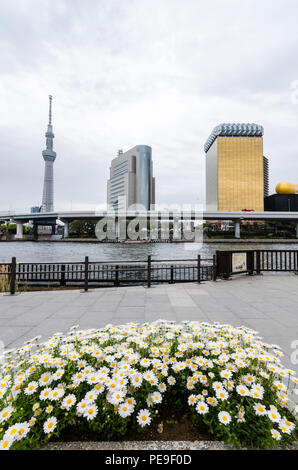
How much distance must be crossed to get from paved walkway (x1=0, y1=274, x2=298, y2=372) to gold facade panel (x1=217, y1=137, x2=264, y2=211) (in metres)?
139

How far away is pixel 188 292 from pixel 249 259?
227 inches

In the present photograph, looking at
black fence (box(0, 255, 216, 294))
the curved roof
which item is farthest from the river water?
the curved roof

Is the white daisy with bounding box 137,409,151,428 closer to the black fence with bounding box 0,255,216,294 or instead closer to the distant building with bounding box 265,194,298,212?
the black fence with bounding box 0,255,216,294

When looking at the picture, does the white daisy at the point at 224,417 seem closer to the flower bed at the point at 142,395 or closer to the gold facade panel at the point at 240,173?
the flower bed at the point at 142,395

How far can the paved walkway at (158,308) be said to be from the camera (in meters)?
5.11

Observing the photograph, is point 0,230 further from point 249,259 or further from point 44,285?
point 249,259

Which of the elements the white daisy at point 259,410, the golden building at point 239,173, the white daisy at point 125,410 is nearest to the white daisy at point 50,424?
the white daisy at point 125,410

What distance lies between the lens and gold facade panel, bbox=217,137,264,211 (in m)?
136

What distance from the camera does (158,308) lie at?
6688mm

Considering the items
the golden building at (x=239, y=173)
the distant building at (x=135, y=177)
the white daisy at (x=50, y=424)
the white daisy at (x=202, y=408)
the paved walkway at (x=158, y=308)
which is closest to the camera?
the white daisy at (x=50, y=424)

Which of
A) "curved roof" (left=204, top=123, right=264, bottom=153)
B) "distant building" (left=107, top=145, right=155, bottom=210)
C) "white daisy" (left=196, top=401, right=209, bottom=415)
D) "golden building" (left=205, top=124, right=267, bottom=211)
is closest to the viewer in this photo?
"white daisy" (left=196, top=401, right=209, bottom=415)

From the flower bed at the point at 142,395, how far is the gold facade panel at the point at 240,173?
145 meters
